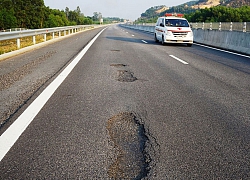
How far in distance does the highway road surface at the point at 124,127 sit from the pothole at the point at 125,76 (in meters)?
0.05

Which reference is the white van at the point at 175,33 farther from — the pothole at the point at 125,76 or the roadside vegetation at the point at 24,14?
the roadside vegetation at the point at 24,14

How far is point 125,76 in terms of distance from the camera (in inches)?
286

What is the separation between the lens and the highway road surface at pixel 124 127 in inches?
105

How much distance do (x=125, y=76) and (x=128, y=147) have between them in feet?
13.9

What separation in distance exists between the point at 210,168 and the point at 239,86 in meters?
4.10

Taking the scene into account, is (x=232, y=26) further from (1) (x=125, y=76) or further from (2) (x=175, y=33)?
(1) (x=125, y=76)

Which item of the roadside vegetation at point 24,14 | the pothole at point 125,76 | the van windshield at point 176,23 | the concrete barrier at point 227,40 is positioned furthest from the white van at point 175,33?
the roadside vegetation at point 24,14

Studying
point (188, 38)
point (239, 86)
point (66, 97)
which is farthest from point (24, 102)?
point (188, 38)

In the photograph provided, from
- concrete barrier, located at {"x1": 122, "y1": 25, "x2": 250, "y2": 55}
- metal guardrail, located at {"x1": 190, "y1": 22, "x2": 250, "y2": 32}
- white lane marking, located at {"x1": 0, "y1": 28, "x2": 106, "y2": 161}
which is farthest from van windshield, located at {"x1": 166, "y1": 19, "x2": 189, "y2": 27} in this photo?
white lane marking, located at {"x1": 0, "y1": 28, "x2": 106, "y2": 161}

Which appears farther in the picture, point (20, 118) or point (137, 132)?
point (20, 118)

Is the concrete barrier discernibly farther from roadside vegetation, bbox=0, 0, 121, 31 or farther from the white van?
roadside vegetation, bbox=0, 0, 121, 31

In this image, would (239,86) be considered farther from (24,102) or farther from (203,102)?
(24,102)

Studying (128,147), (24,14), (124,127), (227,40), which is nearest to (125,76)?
(124,127)

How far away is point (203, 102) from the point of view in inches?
193
